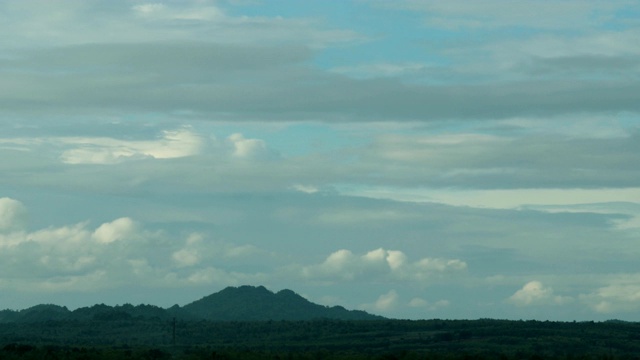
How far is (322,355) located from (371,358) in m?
17.6

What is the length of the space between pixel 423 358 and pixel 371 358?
9874 millimetres

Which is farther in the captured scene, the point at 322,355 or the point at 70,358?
the point at 322,355

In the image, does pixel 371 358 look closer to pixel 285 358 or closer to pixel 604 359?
pixel 285 358

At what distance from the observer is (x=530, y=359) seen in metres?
172

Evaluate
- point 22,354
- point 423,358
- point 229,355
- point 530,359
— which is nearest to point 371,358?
point 423,358

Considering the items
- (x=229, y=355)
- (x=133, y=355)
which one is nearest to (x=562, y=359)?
(x=229, y=355)

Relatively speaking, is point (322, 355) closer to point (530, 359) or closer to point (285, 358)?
point (285, 358)

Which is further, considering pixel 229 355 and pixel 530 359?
pixel 530 359

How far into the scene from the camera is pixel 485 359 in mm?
157750

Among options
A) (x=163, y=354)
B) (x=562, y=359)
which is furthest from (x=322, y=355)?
(x=562, y=359)

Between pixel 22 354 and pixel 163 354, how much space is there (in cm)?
2074

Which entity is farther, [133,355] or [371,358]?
[133,355]

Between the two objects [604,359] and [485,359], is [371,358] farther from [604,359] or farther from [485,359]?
[604,359]

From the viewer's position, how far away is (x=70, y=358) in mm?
152375
